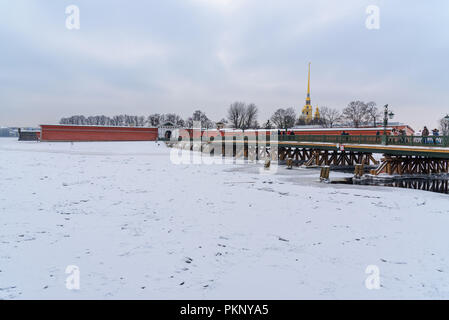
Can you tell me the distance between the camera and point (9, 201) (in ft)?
27.8

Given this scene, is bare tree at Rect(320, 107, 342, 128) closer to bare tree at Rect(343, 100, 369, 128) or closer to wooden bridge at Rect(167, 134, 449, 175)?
bare tree at Rect(343, 100, 369, 128)

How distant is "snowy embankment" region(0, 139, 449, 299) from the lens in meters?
4.13

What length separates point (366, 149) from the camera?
19672 mm

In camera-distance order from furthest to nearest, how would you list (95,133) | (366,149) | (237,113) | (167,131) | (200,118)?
(200,118) → (237,113) → (167,131) → (95,133) → (366,149)

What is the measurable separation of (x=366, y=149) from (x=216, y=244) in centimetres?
1764

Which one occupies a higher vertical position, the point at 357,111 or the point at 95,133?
the point at 357,111

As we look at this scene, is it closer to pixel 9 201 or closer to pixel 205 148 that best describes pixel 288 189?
pixel 9 201

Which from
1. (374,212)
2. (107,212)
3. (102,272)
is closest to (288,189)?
(374,212)

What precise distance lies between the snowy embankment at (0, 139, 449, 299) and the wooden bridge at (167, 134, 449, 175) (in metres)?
7.27

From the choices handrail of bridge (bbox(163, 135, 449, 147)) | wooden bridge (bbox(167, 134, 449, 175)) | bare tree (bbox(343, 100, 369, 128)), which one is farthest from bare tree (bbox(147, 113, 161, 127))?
handrail of bridge (bbox(163, 135, 449, 147))

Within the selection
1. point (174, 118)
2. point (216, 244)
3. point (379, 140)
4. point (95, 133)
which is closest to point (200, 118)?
point (174, 118)

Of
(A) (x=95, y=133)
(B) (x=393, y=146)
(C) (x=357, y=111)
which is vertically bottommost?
(B) (x=393, y=146)

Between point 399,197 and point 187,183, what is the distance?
8969 millimetres

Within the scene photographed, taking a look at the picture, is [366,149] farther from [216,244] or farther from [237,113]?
[237,113]
